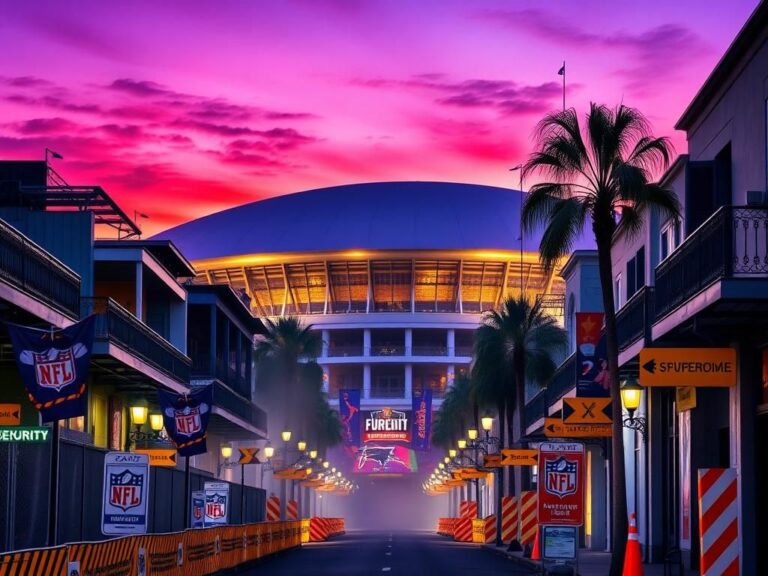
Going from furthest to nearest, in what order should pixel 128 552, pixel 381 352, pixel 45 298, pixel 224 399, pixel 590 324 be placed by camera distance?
pixel 381 352 < pixel 224 399 < pixel 590 324 < pixel 45 298 < pixel 128 552

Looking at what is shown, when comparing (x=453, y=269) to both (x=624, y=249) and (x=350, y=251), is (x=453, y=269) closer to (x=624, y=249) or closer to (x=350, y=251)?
(x=350, y=251)

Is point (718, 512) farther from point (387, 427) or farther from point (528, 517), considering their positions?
point (387, 427)

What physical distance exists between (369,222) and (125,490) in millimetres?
146288

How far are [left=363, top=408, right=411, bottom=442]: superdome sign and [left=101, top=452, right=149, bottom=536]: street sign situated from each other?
475 ft

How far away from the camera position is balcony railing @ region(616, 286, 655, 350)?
32156 mm

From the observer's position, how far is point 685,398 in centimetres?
3362

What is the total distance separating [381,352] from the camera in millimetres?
181375

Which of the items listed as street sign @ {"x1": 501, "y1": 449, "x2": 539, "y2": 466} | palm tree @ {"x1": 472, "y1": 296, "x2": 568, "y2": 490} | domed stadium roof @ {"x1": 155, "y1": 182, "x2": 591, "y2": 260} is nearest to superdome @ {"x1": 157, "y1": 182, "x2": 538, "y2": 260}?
domed stadium roof @ {"x1": 155, "y1": 182, "x2": 591, "y2": 260}

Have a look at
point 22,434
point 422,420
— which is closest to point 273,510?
point 22,434

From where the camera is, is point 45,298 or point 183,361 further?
point 183,361

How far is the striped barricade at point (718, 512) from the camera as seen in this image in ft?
66.2

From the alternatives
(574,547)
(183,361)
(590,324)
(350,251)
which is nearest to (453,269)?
(350,251)

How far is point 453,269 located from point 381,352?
1524 centimetres

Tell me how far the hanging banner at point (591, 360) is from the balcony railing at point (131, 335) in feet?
39.9
